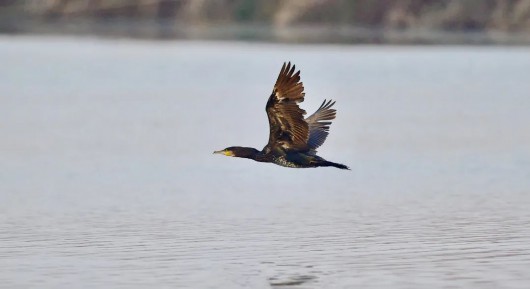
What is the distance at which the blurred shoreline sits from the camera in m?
55.9

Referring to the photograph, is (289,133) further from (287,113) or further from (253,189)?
(253,189)

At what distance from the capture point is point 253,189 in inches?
691

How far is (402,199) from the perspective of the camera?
16562mm

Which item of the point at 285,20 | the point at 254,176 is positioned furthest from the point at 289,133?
the point at 285,20

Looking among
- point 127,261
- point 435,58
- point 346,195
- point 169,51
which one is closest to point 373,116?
point 346,195

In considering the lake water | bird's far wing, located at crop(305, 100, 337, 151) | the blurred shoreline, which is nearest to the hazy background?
the lake water

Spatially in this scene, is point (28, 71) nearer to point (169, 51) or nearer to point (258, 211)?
point (169, 51)

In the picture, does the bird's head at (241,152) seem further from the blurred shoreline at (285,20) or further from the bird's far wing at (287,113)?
the blurred shoreline at (285,20)

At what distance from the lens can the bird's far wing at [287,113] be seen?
44.2ft

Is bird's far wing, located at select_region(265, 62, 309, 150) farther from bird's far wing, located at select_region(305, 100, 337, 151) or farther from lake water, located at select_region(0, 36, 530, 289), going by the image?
lake water, located at select_region(0, 36, 530, 289)

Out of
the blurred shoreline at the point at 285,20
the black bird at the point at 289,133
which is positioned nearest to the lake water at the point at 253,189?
the black bird at the point at 289,133

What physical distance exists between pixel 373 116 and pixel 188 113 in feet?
10.7

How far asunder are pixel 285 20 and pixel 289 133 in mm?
51211

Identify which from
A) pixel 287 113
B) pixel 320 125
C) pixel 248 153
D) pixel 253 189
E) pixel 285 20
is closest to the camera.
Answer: pixel 287 113
